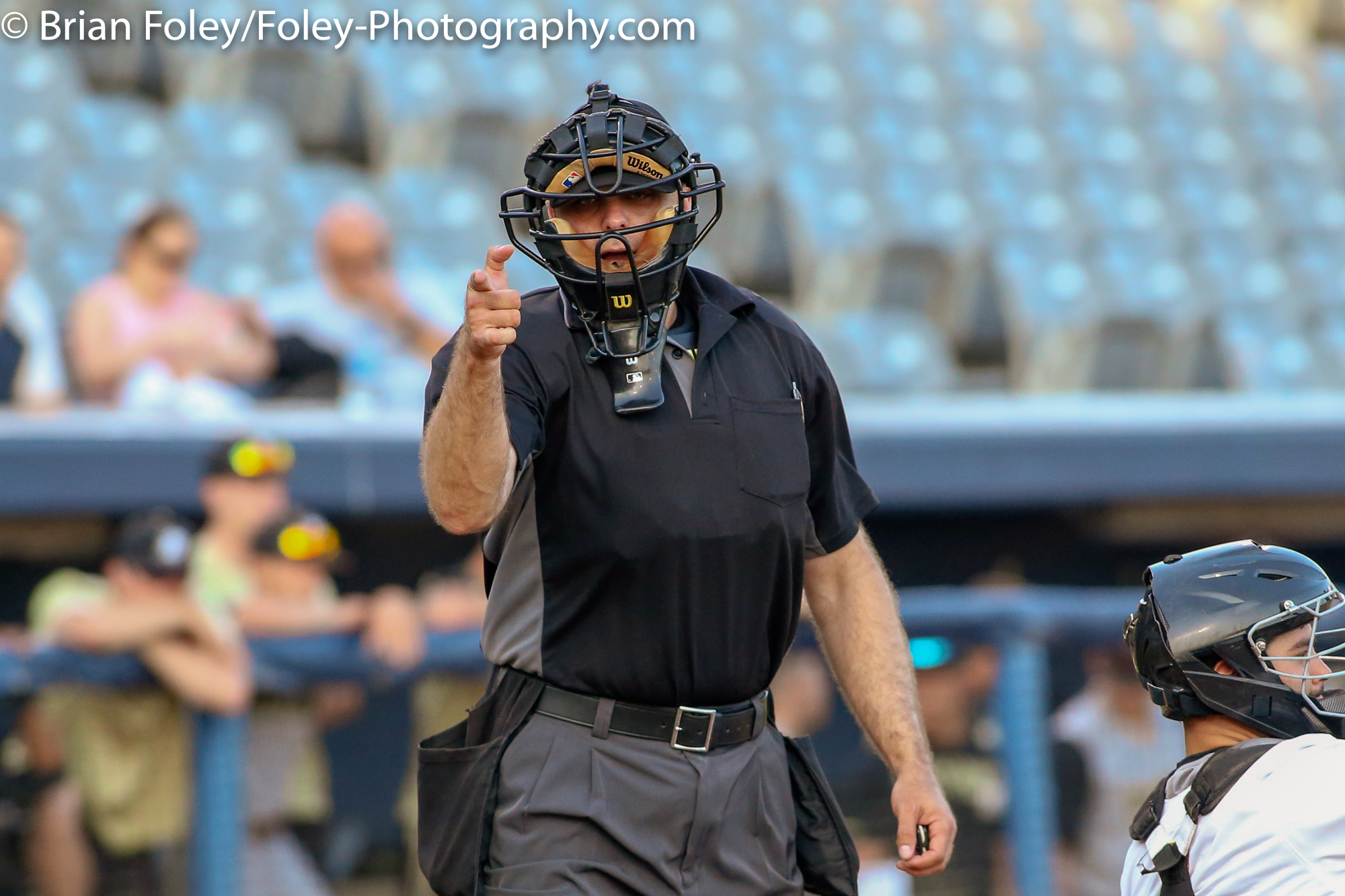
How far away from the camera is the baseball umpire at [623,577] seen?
2383mm

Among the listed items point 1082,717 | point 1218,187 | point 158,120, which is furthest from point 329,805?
point 1218,187

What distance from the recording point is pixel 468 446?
218 cm

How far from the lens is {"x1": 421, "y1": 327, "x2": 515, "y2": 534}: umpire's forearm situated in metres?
2.17

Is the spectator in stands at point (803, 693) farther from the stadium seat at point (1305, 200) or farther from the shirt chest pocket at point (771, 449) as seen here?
the stadium seat at point (1305, 200)

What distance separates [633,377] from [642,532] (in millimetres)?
229

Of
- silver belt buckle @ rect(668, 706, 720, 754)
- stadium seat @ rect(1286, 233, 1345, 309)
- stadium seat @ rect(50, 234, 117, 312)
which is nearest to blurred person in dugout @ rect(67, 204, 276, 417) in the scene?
stadium seat @ rect(50, 234, 117, 312)

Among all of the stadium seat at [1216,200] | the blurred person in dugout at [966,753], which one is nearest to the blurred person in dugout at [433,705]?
the blurred person in dugout at [966,753]

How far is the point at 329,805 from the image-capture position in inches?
178

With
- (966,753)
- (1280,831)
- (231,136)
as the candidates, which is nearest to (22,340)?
(231,136)

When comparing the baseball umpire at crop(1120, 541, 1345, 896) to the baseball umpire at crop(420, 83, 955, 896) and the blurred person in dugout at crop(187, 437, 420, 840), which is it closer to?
the baseball umpire at crop(420, 83, 955, 896)

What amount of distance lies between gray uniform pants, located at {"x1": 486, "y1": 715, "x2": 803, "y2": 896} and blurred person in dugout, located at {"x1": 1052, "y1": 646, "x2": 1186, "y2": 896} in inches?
108

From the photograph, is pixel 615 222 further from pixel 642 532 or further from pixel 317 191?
pixel 317 191

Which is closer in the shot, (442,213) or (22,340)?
(22,340)

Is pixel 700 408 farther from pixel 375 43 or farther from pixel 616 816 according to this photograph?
pixel 375 43
